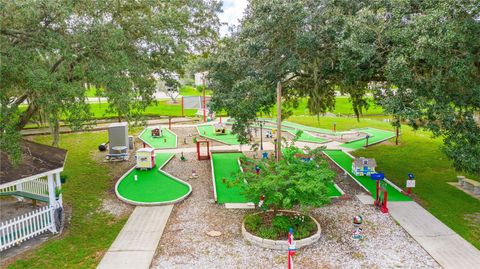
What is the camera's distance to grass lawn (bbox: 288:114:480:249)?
11.5 m

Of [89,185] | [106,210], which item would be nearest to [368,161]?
[106,210]

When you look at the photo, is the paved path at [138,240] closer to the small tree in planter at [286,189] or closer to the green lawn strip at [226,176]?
the green lawn strip at [226,176]

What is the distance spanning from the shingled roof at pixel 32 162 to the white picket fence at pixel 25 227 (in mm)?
1126

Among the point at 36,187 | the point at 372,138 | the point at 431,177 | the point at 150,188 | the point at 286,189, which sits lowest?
the point at 431,177

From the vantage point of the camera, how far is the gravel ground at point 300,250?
898cm

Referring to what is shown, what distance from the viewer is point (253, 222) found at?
1066cm

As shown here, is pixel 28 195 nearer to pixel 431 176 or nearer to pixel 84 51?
pixel 84 51

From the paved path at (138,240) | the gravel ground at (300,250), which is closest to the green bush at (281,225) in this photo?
the gravel ground at (300,250)

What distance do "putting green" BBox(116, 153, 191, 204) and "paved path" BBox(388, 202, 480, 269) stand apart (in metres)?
7.35

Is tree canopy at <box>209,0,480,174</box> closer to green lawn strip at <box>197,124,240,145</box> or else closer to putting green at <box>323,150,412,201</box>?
putting green at <box>323,150,412,201</box>

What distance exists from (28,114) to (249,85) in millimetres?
7717

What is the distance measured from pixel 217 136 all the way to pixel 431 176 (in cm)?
1340

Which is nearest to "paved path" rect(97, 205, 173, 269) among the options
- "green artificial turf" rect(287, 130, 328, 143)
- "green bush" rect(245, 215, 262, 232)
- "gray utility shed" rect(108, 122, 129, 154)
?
"green bush" rect(245, 215, 262, 232)

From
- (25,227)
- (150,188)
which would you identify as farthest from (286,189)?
(25,227)
